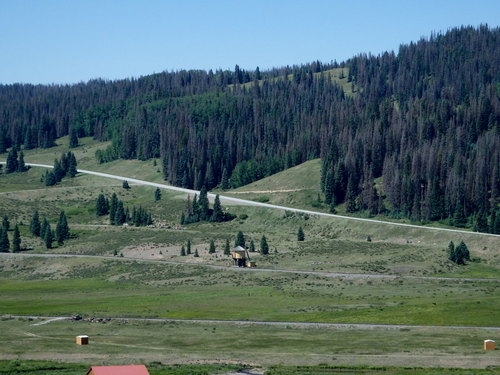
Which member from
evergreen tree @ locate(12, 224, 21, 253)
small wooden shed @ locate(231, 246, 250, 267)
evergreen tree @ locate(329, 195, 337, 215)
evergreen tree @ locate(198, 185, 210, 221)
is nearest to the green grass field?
evergreen tree @ locate(12, 224, 21, 253)

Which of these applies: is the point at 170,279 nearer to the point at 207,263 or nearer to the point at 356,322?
the point at 207,263

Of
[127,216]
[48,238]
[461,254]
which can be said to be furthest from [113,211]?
[461,254]

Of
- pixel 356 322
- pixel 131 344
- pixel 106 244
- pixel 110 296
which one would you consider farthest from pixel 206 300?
pixel 106 244

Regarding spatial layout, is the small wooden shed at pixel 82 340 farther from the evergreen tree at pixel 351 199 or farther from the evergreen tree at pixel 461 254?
the evergreen tree at pixel 351 199

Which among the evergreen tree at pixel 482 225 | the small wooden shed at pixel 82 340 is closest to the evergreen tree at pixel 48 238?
the evergreen tree at pixel 482 225

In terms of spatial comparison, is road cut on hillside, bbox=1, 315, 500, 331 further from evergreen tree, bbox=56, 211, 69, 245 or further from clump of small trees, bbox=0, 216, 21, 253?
evergreen tree, bbox=56, 211, 69, 245

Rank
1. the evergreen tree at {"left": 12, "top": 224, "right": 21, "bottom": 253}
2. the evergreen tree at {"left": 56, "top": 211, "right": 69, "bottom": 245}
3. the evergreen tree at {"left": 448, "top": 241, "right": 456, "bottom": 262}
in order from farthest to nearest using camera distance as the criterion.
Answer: the evergreen tree at {"left": 56, "top": 211, "right": 69, "bottom": 245}
the evergreen tree at {"left": 12, "top": 224, "right": 21, "bottom": 253}
the evergreen tree at {"left": 448, "top": 241, "right": 456, "bottom": 262}

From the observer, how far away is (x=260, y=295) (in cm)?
11650

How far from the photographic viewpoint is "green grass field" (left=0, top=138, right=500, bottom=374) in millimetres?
76375

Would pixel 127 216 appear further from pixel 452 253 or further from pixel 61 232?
pixel 452 253

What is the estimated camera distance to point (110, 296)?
121562 mm

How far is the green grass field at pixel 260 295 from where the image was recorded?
251 ft

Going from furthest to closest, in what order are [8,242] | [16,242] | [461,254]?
[8,242] < [16,242] < [461,254]

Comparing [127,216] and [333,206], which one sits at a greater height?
[333,206]
